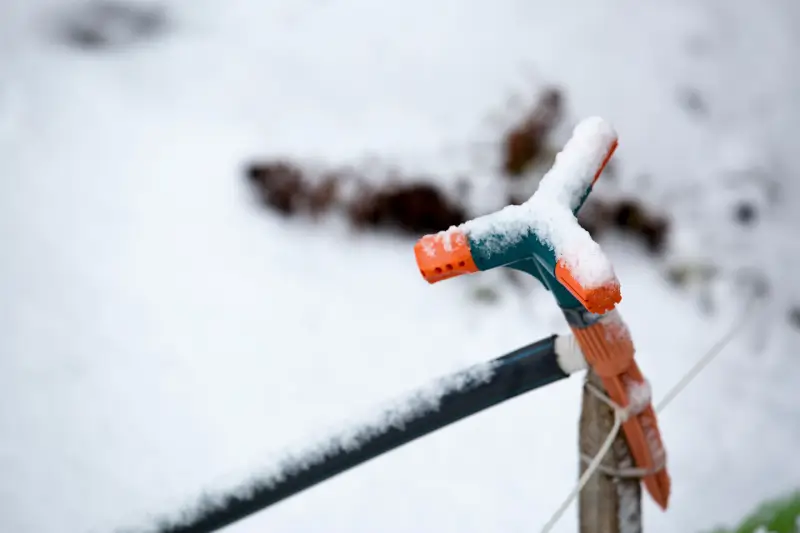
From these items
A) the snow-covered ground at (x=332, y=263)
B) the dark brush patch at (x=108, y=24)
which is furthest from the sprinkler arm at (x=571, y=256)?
the dark brush patch at (x=108, y=24)

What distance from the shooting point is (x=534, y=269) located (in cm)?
74

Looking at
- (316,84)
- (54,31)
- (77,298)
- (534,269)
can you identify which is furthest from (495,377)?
(54,31)

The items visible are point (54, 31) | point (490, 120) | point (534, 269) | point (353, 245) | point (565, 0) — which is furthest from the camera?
point (565, 0)

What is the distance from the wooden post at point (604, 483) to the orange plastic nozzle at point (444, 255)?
22 centimetres

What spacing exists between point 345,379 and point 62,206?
3.17 ft

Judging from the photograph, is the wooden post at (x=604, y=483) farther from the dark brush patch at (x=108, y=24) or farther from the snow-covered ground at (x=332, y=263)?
the dark brush patch at (x=108, y=24)

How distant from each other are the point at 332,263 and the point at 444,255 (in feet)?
4.69

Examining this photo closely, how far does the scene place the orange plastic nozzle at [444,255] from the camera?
2.20ft

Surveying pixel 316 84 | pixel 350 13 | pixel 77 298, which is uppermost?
pixel 350 13

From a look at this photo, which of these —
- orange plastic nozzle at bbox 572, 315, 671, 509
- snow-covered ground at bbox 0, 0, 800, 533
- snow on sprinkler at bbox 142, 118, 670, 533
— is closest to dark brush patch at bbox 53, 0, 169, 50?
snow-covered ground at bbox 0, 0, 800, 533

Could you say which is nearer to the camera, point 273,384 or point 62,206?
point 273,384

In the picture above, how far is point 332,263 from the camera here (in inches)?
82.0

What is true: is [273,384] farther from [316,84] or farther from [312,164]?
[316,84]

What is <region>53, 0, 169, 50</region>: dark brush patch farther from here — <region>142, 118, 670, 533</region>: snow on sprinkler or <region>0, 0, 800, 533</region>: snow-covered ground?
<region>142, 118, 670, 533</region>: snow on sprinkler
